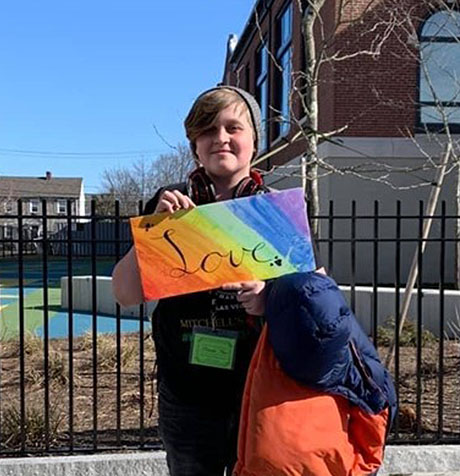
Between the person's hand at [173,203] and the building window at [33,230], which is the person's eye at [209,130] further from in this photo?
the building window at [33,230]

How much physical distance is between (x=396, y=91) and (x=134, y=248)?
1382 cm

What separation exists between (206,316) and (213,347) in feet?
0.31

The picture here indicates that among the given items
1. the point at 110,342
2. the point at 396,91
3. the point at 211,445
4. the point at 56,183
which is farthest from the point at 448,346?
the point at 56,183

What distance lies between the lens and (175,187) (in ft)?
6.60

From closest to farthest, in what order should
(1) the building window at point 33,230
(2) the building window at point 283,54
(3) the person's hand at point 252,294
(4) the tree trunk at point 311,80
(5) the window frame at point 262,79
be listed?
(3) the person's hand at point 252,294 < (4) the tree trunk at point 311,80 < (1) the building window at point 33,230 < (2) the building window at point 283,54 < (5) the window frame at point 262,79

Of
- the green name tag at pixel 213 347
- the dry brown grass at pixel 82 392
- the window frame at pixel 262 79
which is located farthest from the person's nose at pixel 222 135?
the window frame at pixel 262 79

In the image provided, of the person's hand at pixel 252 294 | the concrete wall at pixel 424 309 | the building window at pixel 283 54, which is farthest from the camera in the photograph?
the building window at pixel 283 54

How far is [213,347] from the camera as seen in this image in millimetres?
1871

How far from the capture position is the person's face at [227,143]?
Answer: 185 centimetres

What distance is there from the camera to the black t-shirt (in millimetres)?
1900

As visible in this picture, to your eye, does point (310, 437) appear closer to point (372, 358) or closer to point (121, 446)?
point (372, 358)

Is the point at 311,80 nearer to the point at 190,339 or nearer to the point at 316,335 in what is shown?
the point at 190,339

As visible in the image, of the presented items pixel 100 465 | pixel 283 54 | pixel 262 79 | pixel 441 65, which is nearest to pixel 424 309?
pixel 100 465

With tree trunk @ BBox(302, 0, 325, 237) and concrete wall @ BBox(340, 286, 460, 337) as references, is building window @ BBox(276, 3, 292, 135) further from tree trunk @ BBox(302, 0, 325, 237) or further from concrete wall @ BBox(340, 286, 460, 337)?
tree trunk @ BBox(302, 0, 325, 237)
